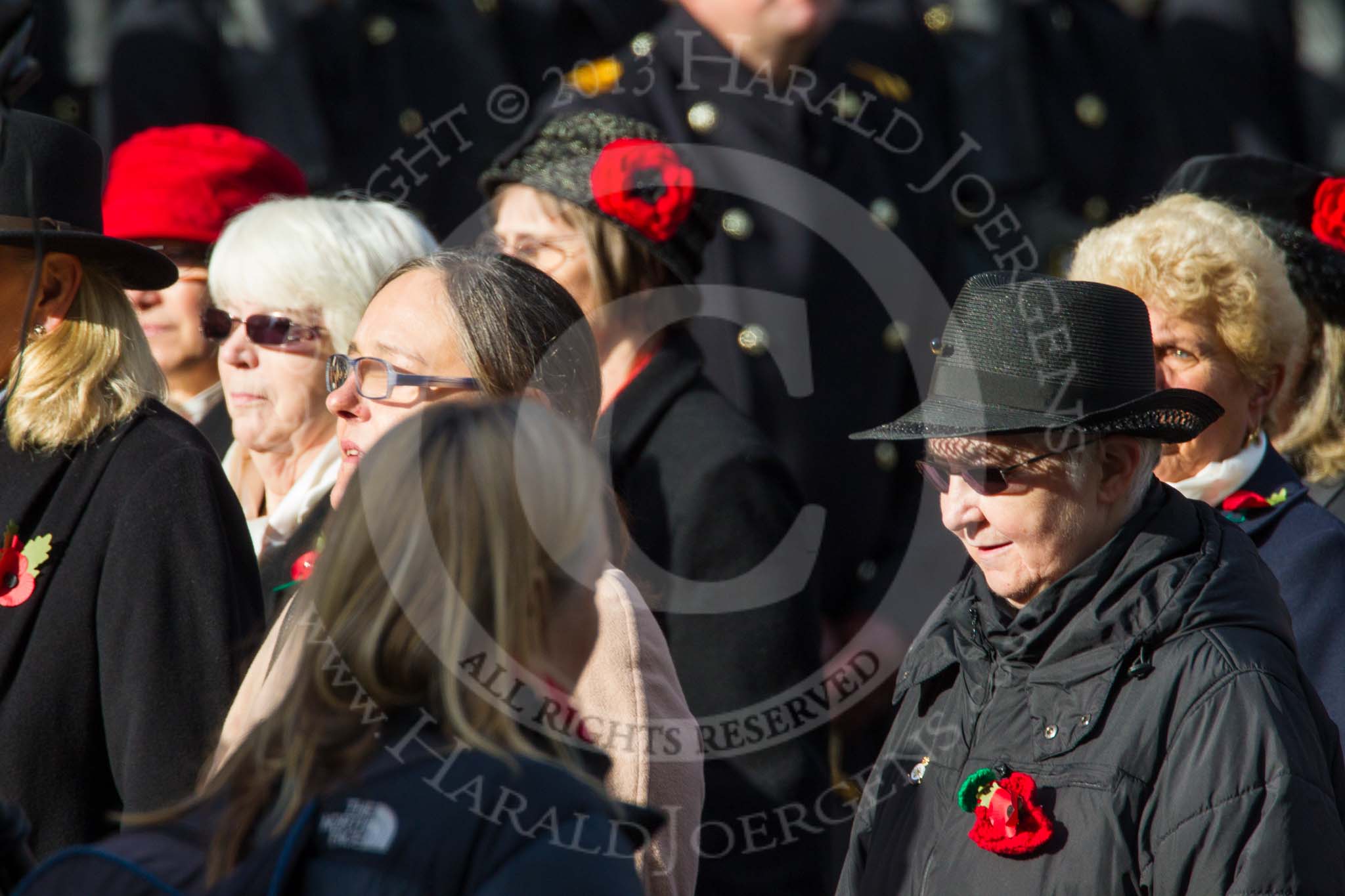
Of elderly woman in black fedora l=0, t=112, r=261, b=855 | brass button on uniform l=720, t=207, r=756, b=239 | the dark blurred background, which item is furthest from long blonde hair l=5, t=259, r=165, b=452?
the dark blurred background

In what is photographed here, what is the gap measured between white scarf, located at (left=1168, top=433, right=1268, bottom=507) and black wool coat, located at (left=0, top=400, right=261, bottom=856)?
156 cm

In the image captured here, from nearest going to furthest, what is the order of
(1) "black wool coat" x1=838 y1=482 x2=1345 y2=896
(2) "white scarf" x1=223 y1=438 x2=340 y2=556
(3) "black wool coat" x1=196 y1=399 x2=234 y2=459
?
(1) "black wool coat" x1=838 y1=482 x2=1345 y2=896
(2) "white scarf" x1=223 y1=438 x2=340 y2=556
(3) "black wool coat" x1=196 y1=399 x2=234 y2=459

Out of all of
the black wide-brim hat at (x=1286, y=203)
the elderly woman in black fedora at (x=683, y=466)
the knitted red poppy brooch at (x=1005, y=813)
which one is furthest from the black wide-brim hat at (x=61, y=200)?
the black wide-brim hat at (x=1286, y=203)

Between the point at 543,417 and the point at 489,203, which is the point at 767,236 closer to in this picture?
the point at 489,203

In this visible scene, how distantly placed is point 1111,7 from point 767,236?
4.88ft

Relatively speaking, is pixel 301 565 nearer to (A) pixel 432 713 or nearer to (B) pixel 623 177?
(B) pixel 623 177

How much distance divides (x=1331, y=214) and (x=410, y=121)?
2.21 m

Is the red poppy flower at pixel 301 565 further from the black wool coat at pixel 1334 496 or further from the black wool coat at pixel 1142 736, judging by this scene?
the black wool coat at pixel 1334 496

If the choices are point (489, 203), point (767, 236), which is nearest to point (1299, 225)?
point (767, 236)

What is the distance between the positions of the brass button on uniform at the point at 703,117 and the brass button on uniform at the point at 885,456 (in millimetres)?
798

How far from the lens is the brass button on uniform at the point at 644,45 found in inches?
140

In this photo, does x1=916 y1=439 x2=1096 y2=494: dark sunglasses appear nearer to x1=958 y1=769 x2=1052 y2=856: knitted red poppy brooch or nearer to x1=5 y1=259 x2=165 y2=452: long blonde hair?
x1=958 y1=769 x2=1052 y2=856: knitted red poppy brooch

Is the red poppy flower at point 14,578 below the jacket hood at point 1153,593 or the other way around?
below

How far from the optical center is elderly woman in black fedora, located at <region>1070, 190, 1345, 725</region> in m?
2.65
